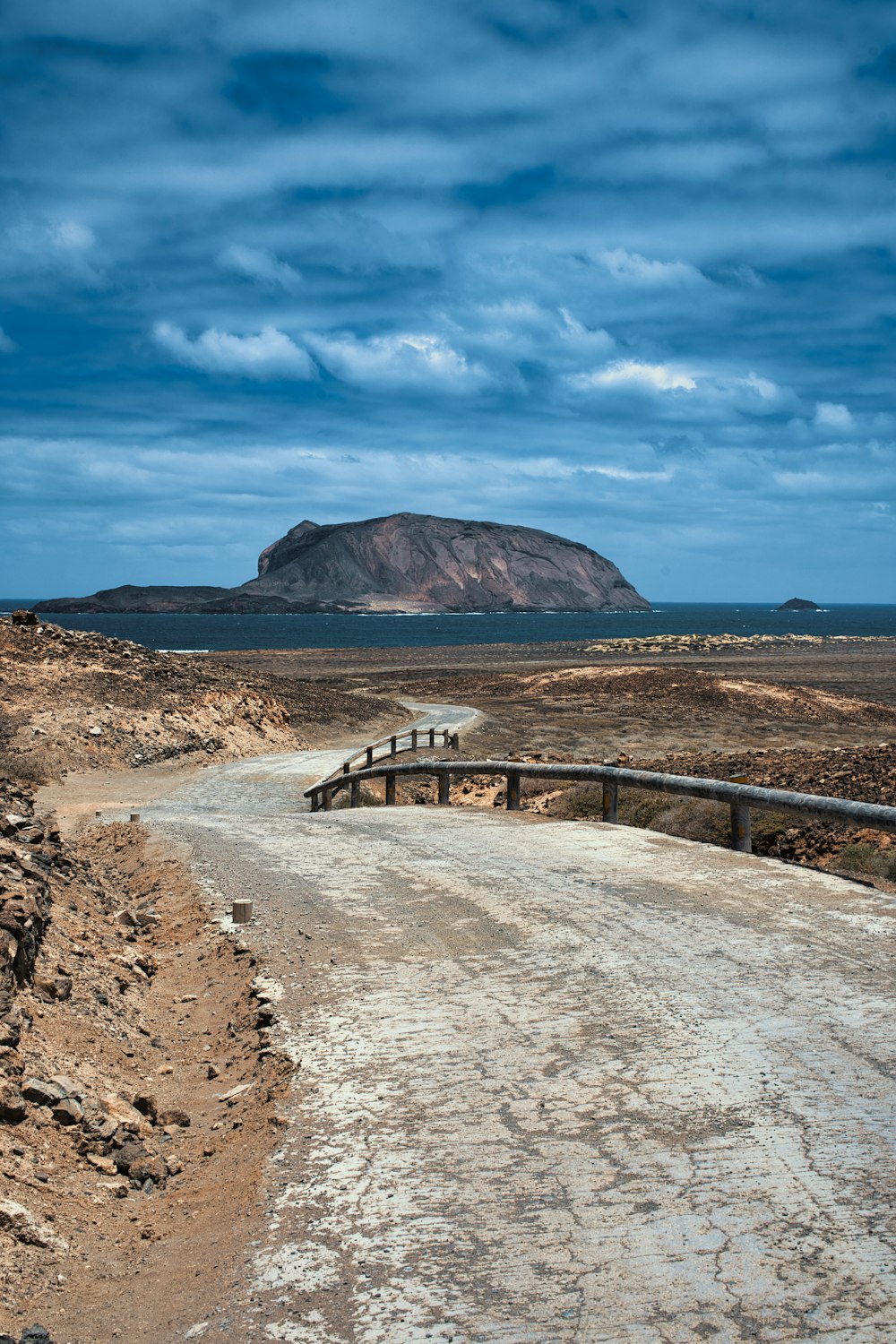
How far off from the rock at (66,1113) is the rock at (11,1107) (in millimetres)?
175

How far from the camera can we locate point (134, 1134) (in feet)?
18.2

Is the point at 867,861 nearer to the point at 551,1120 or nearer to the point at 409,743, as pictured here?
the point at 551,1120

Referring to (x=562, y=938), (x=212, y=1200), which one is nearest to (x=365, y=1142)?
(x=212, y=1200)

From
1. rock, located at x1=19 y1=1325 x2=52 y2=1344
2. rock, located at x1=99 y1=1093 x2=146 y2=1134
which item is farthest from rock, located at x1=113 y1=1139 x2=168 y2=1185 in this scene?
rock, located at x1=19 y1=1325 x2=52 y2=1344

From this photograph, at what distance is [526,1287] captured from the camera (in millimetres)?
3689

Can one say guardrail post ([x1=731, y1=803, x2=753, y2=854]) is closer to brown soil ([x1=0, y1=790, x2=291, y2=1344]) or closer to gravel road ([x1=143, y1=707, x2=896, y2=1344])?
gravel road ([x1=143, y1=707, x2=896, y2=1344])

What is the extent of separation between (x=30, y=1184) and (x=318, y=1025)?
6.68 ft

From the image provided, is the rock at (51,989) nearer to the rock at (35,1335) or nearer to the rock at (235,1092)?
the rock at (235,1092)

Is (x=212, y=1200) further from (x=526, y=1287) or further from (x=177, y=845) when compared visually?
(x=177, y=845)

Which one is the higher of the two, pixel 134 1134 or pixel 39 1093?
pixel 39 1093

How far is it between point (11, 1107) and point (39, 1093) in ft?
0.96

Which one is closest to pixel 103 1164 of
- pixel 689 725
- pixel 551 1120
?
pixel 551 1120

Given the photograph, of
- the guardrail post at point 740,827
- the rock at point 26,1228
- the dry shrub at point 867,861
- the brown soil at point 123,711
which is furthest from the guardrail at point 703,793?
the brown soil at point 123,711

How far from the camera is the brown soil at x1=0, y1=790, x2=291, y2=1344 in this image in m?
3.96
